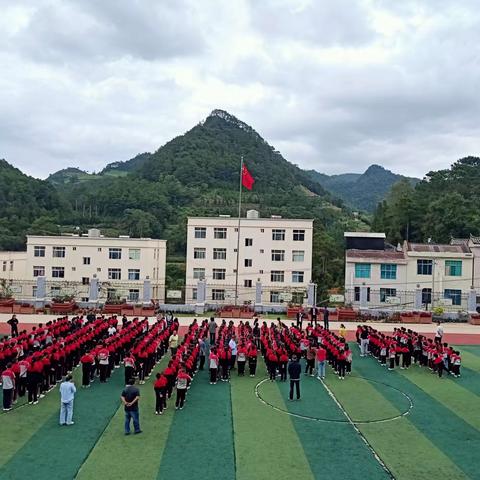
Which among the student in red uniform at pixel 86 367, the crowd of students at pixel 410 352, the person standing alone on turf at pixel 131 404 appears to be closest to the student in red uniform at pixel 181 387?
the person standing alone on turf at pixel 131 404

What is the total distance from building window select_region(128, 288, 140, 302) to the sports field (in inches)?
820

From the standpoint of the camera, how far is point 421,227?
5856cm

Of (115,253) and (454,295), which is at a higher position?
(115,253)

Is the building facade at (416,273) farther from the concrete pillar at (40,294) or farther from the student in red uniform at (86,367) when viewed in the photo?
the student in red uniform at (86,367)

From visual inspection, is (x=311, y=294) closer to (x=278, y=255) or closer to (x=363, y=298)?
(x=363, y=298)

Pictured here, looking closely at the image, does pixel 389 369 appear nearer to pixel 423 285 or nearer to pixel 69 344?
pixel 69 344

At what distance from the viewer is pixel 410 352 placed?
18766 millimetres

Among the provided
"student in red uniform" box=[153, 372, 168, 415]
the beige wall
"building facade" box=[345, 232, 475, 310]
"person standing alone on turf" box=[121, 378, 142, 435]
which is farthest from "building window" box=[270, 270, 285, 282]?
"person standing alone on turf" box=[121, 378, 142, 435]

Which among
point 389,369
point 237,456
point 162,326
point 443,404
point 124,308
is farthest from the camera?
point 124,308

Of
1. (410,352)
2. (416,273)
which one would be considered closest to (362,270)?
(416,273)

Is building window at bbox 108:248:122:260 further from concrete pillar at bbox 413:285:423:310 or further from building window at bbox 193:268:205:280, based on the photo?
concrete pillar at bbox 413:285:423:310

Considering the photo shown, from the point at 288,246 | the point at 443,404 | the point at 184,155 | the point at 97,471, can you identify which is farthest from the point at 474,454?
the point at 184,155

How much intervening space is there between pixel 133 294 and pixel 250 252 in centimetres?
892

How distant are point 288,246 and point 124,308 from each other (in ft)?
46.5
